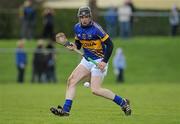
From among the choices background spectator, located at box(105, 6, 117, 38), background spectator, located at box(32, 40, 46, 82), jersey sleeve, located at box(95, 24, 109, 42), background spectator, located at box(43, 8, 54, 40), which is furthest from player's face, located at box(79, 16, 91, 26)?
background spectator, located at box(105, 6, 117, 38)

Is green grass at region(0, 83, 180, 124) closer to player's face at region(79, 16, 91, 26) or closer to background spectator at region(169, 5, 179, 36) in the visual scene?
player's face at region(79, 16, 91, 26)

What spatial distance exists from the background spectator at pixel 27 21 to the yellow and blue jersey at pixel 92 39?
25.1 metres

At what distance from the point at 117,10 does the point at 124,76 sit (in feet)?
22.1

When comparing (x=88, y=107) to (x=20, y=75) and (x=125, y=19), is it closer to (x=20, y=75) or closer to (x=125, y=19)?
(x=20, y=75)

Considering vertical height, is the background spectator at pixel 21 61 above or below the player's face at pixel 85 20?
below

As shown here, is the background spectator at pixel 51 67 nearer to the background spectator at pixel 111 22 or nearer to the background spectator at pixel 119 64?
Result: the background spectator at pixel 119 64

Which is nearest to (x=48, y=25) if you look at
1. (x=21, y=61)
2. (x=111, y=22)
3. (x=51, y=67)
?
(x=111, y=22)

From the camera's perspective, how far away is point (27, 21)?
42.7 metres

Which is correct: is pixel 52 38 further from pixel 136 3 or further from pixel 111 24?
pixel 136 3

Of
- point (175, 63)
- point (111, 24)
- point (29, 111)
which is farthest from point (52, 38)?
point (29, 111)

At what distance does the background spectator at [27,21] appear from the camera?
139 ft

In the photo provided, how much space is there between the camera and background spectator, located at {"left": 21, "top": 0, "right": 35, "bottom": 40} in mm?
42250

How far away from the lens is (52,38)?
41.9m

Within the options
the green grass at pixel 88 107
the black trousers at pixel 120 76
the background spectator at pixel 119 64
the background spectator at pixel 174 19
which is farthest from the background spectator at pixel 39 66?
the background spectator at pixel 174 19
